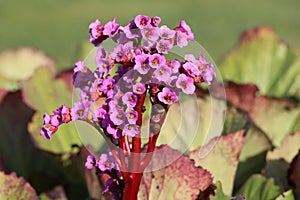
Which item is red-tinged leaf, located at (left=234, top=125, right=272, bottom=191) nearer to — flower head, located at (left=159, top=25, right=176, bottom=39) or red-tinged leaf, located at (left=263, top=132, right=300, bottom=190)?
red-tinged leaf, located at (left=263, top=132, right=300, bottom=190)

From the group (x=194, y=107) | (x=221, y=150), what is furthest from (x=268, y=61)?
(x=221, y=150)

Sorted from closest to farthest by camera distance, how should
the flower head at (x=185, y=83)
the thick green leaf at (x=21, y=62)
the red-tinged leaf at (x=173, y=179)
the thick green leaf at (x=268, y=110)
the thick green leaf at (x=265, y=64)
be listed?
the flower head at (x=185, y=83), the red-tinged leaf at (x=173, y=179), the thick green leaf at (x=268, y=110), the thick green leaf at (x=265, y=64), the thick green leaf at (x=21, y=62)

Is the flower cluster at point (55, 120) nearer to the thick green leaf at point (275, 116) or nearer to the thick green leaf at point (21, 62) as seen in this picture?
the thick green leaf at point (275, 116)

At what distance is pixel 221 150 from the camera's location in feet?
3.45

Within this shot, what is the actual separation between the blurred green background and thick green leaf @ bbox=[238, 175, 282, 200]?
3454mm

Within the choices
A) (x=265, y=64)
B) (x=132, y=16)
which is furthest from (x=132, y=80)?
(x=132, y=16)

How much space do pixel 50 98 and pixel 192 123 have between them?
0.95 ft

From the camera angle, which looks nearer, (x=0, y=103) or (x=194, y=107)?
(x=194, y=107)

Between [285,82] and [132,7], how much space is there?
4455 mm

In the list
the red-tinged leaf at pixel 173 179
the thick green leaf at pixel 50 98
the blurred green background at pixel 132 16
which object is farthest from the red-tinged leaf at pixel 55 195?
the blurred green background at pixel 132 16

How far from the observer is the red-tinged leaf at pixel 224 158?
3.45 ft

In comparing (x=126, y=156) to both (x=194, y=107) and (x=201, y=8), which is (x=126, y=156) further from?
(x=201, y=8)

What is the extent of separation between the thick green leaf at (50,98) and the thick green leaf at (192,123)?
22 cm

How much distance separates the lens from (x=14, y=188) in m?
0.99
